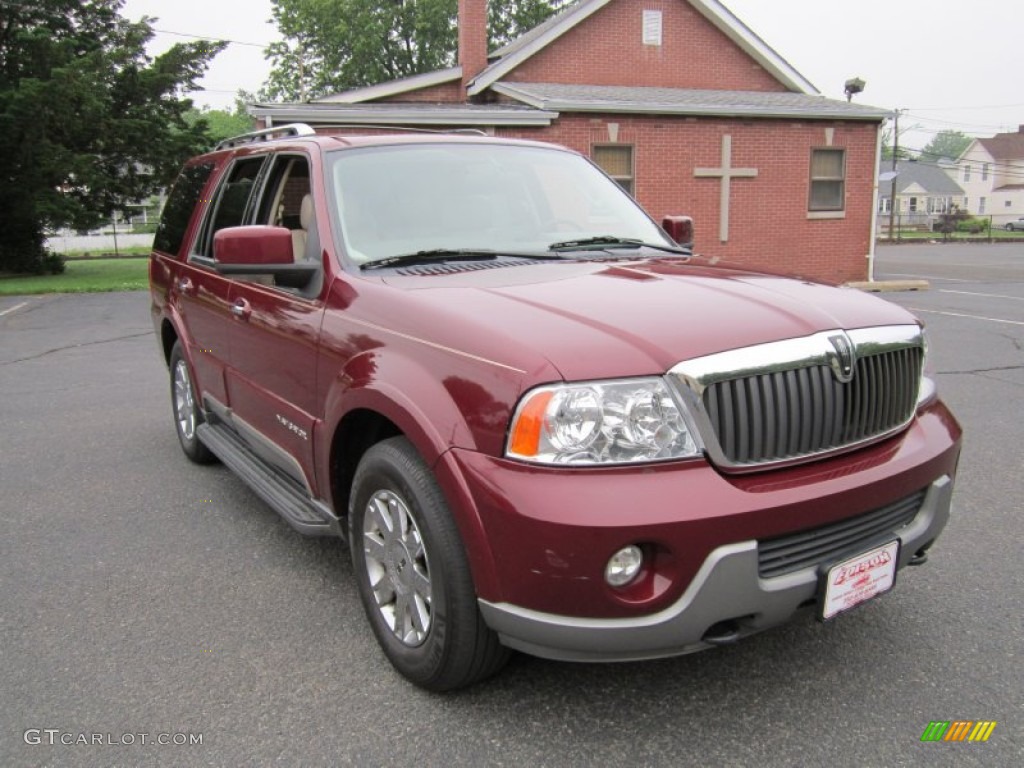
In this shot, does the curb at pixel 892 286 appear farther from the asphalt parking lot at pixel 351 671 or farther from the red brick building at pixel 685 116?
the asphalt parking lot at pixel 351 671

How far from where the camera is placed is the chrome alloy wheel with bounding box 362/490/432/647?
2629mm

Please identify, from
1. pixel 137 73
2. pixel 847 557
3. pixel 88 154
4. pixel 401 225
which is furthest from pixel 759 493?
pixel 137 73

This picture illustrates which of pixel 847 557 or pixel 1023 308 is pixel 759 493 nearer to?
pixel 847 557

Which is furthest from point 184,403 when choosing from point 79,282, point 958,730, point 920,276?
point 920,276

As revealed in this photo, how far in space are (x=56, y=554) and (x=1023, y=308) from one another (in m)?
14.3

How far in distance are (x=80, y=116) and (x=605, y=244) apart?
20.0m

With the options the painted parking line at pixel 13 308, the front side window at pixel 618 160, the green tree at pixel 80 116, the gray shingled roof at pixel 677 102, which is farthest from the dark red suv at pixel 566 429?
the green tree at pixel 80 116

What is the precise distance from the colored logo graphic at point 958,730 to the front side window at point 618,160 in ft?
47.6

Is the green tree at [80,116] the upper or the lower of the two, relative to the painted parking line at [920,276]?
upper

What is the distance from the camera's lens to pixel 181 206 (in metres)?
5.34

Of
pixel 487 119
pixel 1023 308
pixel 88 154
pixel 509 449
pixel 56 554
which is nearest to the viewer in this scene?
pixel 509 449

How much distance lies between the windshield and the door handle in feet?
2.53

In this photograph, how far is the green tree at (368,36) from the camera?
1527 inches

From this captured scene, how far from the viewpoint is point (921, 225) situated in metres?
68.8
